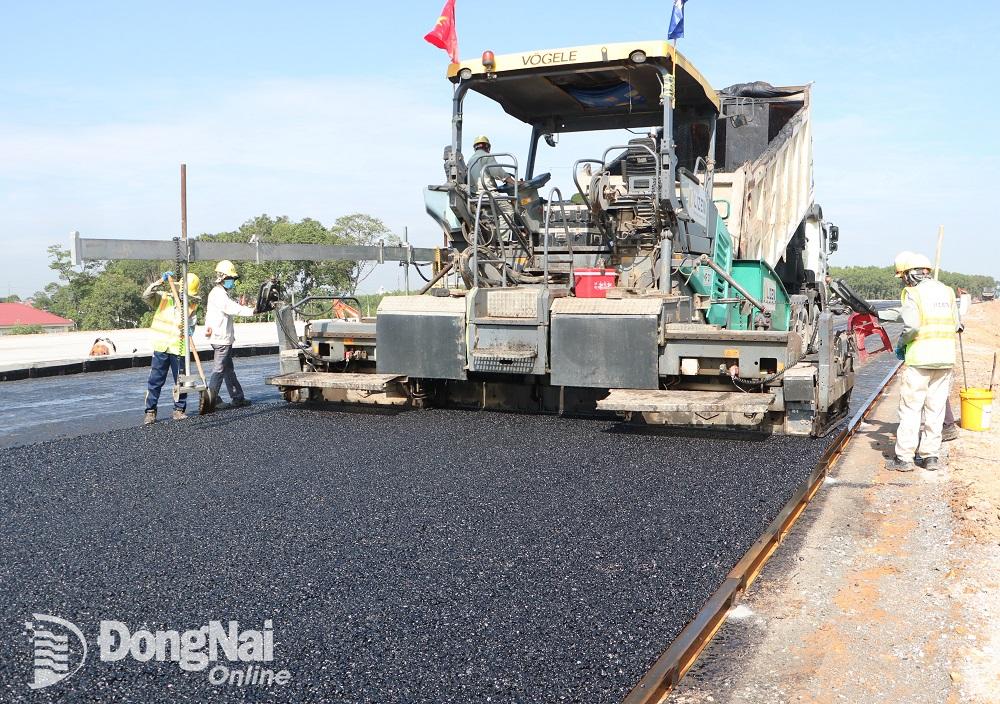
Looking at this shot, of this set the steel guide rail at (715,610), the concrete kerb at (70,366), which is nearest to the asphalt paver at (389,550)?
the steel guide rail at (715,610)

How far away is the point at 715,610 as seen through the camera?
10.3 ft

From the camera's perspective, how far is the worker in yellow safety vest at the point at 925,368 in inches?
215

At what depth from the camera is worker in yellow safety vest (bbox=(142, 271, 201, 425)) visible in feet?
24.1

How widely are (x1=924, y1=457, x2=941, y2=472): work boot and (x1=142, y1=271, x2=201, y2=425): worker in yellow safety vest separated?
5.45 m

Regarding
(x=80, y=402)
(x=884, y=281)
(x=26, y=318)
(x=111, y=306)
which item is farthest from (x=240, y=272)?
(x=884, y=281)

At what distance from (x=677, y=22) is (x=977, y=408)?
3.60 metres

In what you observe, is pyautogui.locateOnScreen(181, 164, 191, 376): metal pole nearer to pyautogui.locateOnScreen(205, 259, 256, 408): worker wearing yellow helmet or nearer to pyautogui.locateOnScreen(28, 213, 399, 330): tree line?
pyautogui.locateOnScreen(205, 259, 256, 408): worker wearing yellow helmet

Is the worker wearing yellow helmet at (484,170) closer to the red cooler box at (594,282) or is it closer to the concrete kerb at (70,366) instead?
the red cooler box at (594,282)

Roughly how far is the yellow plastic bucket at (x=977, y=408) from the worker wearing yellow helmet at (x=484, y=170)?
387cm

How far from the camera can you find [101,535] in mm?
4156

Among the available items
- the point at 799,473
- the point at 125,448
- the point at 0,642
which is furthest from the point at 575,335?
the point at 0,642

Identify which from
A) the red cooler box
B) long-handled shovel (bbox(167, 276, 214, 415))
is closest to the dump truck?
the red cooler box

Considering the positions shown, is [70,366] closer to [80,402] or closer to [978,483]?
[80,402]

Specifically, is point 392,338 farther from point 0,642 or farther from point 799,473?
point 0,642
